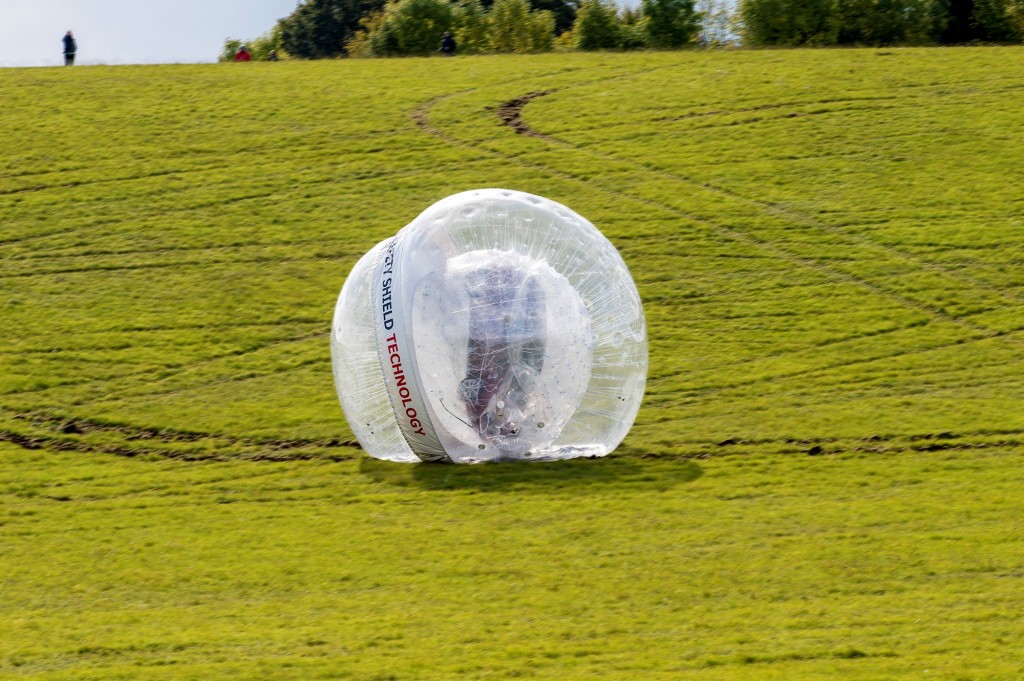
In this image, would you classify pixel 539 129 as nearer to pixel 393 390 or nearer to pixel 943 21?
pixel 943 21

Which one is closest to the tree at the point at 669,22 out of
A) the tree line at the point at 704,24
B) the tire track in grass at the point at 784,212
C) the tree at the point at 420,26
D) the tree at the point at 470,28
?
the tree line at the point at 704,24

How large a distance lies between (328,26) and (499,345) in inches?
2397

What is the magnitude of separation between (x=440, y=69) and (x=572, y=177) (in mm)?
12483

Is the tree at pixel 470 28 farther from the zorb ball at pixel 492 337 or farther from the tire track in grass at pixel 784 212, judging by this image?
the zorb ball at pixel 492 337

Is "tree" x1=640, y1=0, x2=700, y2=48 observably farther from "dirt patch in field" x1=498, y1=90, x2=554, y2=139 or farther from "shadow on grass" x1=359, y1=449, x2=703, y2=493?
"shadow on grass" x1=359, y1=449, x2=703, y2=493

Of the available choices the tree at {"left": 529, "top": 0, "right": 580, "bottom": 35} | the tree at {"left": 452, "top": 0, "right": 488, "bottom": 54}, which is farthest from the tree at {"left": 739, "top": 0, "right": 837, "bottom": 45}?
the tree at {"left": 529, "top": 0, "right": 580, "bottom": 35}

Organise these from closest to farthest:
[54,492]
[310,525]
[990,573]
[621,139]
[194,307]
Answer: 1. [990,573]
2. [310,525]
3. [54,492]
4. [194,307]
5. [621,139]

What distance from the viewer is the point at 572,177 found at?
105 ft

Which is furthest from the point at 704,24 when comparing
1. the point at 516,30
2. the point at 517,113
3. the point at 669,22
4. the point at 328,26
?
the point at 328,26

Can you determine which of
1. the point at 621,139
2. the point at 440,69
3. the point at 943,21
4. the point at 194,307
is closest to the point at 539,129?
the point at 621,139

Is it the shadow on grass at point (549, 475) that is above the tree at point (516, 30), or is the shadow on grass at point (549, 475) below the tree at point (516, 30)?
below

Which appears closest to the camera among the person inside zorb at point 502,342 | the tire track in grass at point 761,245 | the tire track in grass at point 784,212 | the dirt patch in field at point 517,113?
the person inside zorb at point 502,342

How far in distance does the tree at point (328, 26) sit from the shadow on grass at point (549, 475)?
58032 millimetres

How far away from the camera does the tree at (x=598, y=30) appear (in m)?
48.1
